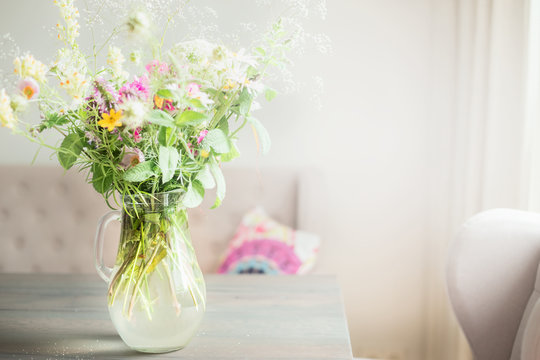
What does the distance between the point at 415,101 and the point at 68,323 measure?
1.72m

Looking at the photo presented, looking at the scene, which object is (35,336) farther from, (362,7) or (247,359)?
(362,7)

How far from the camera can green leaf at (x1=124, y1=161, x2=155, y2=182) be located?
890 mm

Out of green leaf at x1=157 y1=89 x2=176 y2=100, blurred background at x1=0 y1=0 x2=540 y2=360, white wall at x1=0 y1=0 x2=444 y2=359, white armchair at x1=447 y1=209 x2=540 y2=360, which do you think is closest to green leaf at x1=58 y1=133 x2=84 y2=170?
green leaf at x1=157 y1=89 x2=176 y2=100

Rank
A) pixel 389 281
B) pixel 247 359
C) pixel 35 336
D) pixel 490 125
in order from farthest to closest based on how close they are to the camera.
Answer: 1. pixel 389 281
2. pixel 490 125
3. pixel 35 336
4. pixel 247 359

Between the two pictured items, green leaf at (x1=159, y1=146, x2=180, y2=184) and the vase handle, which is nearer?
green leaf at (x1=159, y1=146, x2=180, y2=184)

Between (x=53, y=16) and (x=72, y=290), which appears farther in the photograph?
(x=53, y=16)

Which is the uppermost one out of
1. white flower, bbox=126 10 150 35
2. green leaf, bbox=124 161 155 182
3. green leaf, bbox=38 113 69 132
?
white flower, bbox=126 10 150 35

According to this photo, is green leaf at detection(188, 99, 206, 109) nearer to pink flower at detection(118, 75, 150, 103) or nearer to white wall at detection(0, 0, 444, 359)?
pink flower at detection(118, 75, 150, 103)

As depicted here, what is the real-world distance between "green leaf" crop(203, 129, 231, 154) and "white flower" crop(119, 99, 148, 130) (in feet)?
0.48

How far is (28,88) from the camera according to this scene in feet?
2.67

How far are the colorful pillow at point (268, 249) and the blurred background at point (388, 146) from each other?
0.26 meters

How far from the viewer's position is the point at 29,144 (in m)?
2.44

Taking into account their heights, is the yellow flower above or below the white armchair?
above

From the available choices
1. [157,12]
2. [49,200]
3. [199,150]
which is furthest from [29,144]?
[199,150]
